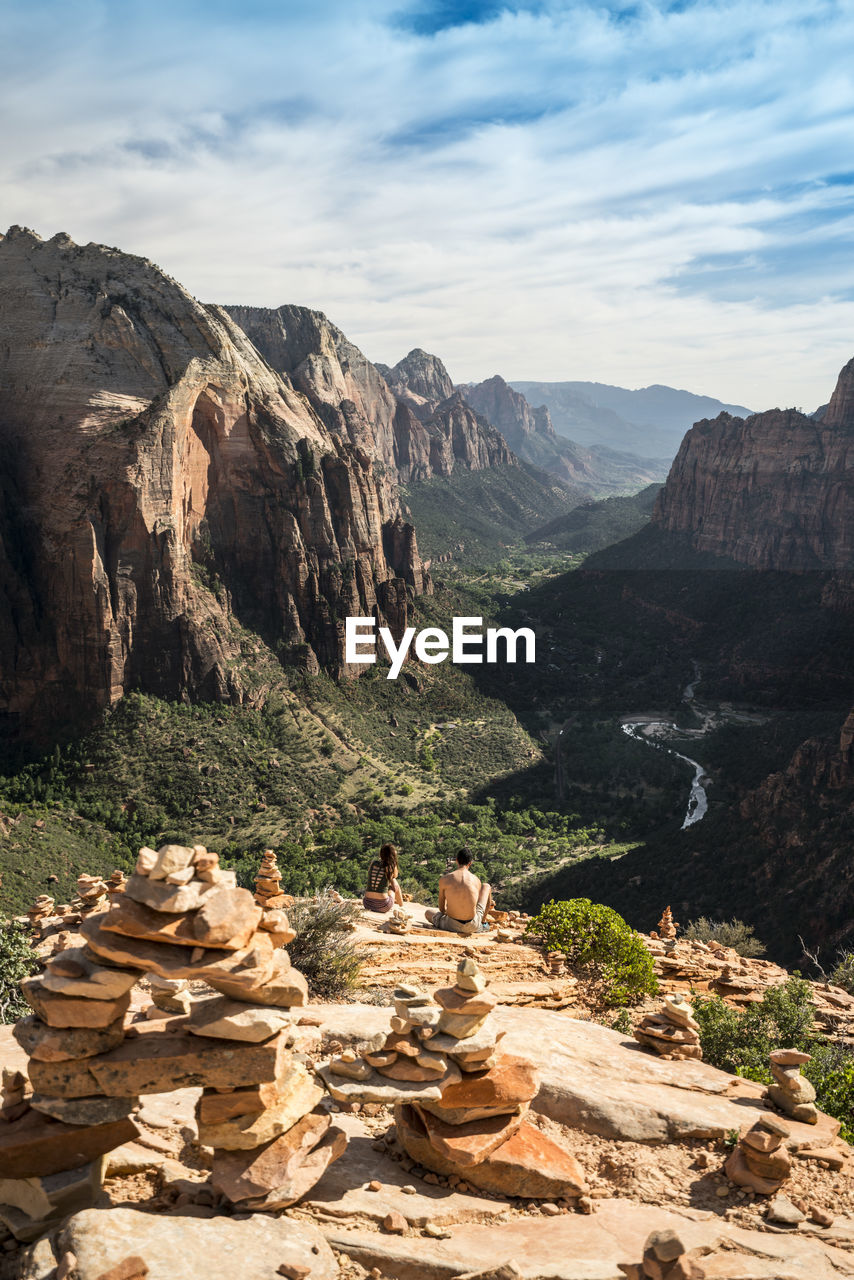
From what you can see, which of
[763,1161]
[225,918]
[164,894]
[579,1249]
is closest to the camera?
[579,1249]

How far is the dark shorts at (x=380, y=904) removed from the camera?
25281mm

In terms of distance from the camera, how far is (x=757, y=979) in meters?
23.6

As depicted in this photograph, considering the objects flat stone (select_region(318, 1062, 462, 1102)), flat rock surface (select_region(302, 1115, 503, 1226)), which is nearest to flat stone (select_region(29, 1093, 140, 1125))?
flat rock surface (select_region(302, 1115, 503, 1226))

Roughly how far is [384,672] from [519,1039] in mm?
84982

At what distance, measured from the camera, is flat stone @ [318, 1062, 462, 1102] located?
35.5 ft

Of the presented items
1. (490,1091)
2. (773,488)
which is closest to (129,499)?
(490,1091)

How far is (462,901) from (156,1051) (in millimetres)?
13973

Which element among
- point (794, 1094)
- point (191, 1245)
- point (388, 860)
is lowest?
point (388, 860)

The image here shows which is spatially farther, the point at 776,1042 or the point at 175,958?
the point at 776,1042

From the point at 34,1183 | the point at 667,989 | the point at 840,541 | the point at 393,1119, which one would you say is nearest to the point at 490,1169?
Answer: the point at 393,1119

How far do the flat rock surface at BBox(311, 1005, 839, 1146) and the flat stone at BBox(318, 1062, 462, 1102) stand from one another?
57.3 inches

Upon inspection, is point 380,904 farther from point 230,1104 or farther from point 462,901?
point 230,1104

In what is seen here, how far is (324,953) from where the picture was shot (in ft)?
60.8

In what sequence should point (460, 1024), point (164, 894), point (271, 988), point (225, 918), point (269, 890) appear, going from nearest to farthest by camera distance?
1. point (164, 894)
2. point (225, 918)
3. point (271, 988)
4. point (460, 1024)
5. point (269, 890)
